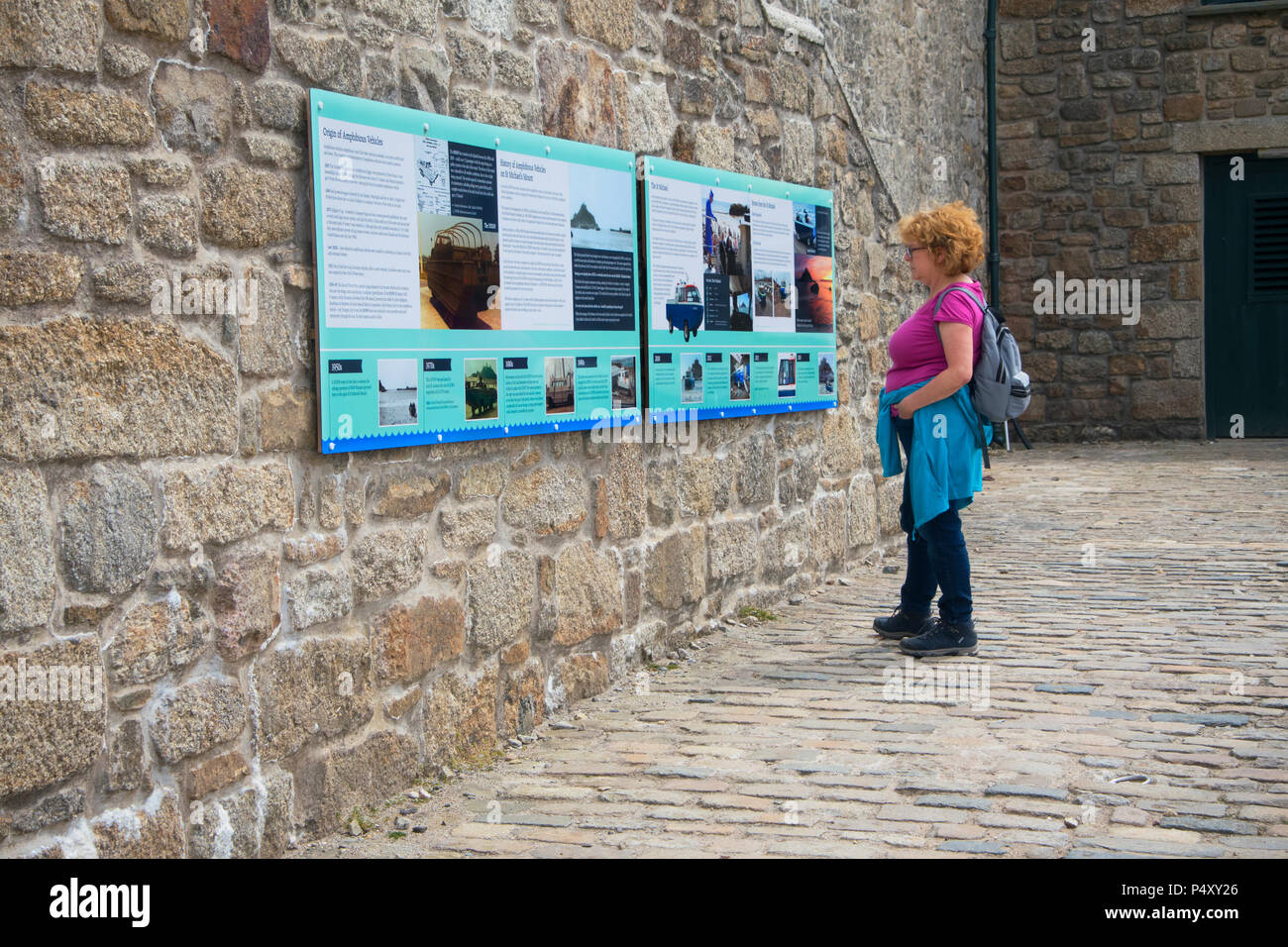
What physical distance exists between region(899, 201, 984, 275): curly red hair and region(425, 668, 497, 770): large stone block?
8.23ft

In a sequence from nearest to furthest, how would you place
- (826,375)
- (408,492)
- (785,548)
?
(408,492) → (785,548) → (826,375)

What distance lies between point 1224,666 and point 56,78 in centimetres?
442

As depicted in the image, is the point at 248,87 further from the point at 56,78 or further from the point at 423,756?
the point at 423,756

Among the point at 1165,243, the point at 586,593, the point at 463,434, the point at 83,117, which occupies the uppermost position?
the point at 1165,243

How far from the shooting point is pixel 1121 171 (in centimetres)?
1360

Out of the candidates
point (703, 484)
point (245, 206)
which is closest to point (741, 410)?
point (703, 484)

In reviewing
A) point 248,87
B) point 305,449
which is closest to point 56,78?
point 248,87

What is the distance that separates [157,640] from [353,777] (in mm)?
855

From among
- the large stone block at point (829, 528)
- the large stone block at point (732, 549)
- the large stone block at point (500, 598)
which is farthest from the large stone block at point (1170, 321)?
the large stone block at point (500, 598)

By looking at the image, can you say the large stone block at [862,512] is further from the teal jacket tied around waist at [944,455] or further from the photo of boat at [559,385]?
the photo of boat at [559,385]

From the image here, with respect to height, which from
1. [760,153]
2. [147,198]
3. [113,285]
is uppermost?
[760,153]

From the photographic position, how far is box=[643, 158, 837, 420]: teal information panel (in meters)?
5.50

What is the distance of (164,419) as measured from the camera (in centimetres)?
320

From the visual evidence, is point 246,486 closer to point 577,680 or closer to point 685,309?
point 577,680
